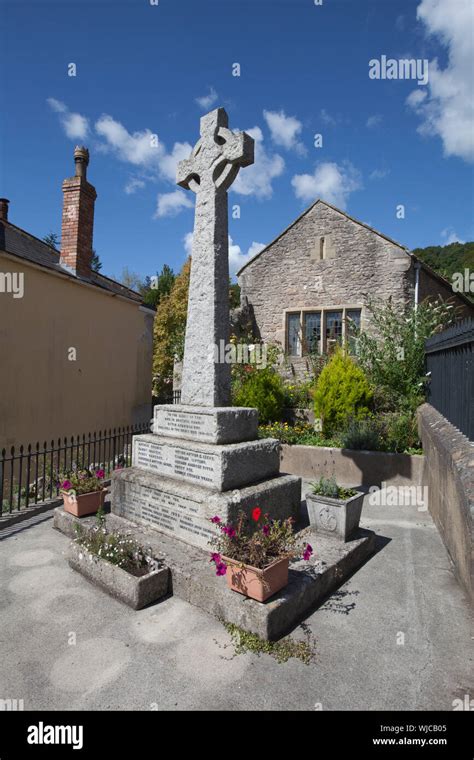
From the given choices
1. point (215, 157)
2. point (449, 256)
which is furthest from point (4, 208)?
point (449, 256)

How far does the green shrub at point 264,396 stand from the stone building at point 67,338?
423cm

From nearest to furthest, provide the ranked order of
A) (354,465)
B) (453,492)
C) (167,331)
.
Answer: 1. (453,492)
2. (354,465)
3. (167,331)

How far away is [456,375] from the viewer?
5.37m

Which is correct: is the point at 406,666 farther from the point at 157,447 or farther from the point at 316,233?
the point at 316,233

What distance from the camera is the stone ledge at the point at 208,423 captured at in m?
4.35

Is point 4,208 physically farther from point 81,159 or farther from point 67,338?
point 67,338

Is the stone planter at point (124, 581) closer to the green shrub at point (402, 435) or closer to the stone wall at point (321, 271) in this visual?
the green shrub at point (402, 435)

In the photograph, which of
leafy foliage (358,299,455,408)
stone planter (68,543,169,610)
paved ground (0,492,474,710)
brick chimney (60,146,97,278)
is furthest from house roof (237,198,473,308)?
stone planter (68,543,169,610)

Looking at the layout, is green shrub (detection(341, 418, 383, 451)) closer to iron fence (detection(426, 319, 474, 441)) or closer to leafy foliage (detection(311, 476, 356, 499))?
iron fence (detection(426, 319, 474, 441))

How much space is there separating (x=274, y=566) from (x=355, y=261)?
12459mm

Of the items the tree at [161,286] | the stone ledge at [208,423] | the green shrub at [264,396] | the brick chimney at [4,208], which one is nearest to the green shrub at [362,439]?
the green shrub at [264,396]

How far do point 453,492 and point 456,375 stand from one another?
6.52 feet

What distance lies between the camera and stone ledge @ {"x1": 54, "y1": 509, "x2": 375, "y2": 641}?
3000 mm
